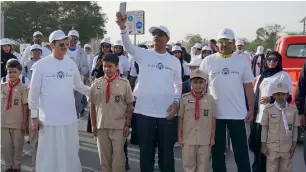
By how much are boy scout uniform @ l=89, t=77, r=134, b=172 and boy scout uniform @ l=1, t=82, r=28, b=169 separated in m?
1.41

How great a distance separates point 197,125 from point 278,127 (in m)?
1.01

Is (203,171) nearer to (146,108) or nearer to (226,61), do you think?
(146,108)

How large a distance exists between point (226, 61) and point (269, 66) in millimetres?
842

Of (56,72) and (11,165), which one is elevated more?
(56,72)

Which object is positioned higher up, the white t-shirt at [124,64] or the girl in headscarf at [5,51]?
the girl in headscarf at [5,51]

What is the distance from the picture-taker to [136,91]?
15.9ft

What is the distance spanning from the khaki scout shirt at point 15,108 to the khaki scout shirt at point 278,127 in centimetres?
330

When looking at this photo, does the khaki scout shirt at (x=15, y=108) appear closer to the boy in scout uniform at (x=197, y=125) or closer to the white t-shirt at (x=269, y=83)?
the boy in scout uniform at (x=197, y=125)

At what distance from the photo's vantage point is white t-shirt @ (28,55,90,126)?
4.59 metres

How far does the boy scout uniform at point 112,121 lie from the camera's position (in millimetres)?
4852

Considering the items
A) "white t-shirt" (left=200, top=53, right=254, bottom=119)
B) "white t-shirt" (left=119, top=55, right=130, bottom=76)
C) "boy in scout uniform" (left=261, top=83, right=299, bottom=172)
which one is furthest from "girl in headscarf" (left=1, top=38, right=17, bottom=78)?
"boy in scout uniform" (left=261, top=83, right=299, bottom=172)

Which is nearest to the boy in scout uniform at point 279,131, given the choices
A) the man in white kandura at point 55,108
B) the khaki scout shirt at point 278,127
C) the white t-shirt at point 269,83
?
the khaki scout shirt at point 278,127

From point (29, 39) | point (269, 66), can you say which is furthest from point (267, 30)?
point (269, 66)

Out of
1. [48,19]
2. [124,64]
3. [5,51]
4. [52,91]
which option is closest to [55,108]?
[52,91]
